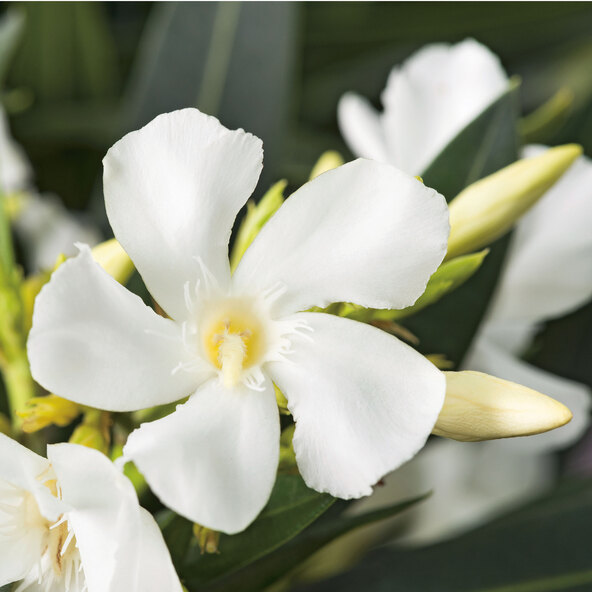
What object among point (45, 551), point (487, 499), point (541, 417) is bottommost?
point (487, 499)

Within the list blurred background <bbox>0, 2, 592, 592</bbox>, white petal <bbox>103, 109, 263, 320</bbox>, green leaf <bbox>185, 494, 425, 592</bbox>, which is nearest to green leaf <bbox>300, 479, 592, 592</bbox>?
blurred background <bbox>0, 2, 592, 592</bbox>

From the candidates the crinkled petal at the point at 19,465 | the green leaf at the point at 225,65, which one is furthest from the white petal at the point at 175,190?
the green leaf at the point at 225,65

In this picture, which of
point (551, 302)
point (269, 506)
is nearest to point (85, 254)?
point (269, 506)

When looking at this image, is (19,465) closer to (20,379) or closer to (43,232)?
(20,379)

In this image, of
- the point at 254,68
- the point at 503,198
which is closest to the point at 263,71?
the point at 254,68

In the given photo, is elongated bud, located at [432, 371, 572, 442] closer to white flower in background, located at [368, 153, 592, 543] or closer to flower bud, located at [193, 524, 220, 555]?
flower bud, located at [193, 524, 220, 555]

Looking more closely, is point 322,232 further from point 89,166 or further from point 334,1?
point 334,1
